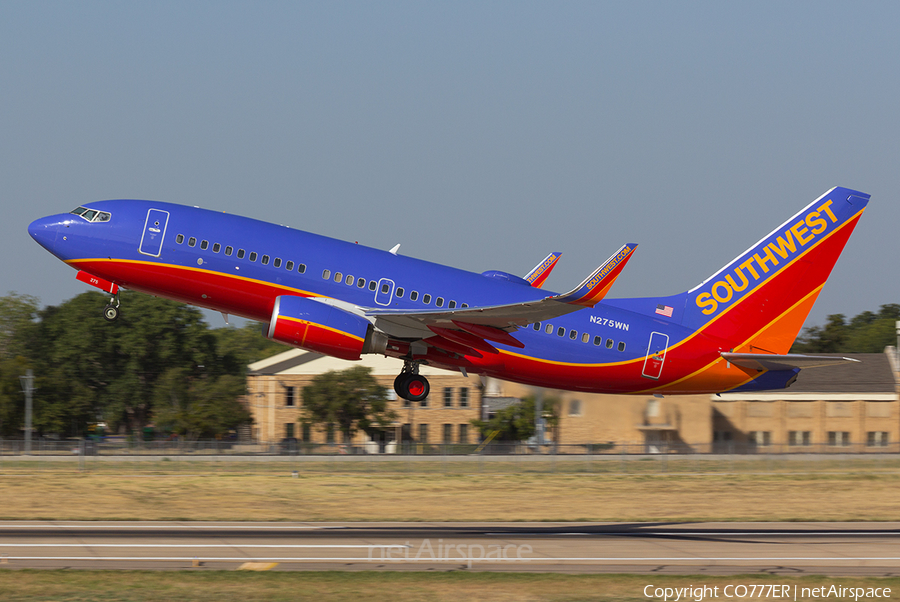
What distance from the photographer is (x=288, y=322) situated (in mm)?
30609

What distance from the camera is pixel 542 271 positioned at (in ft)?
124

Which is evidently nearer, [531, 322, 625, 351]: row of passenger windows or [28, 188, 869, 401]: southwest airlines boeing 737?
[28, 188, 869, 401]: southwest airlines boeing 737

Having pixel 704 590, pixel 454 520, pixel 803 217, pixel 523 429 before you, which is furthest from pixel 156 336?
pixel 704 590

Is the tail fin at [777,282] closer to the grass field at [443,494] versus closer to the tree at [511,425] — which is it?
the grass field at [443,494]

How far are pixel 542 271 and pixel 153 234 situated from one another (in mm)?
14698

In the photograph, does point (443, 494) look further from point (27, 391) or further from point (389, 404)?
point (27, 391)

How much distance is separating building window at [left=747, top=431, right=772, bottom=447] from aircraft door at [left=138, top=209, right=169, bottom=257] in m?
34.4

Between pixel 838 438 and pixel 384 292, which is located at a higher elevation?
pixel 384 292

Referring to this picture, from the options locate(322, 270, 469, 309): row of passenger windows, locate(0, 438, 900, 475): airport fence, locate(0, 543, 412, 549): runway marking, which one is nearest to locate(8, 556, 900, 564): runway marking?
locate(0, 543, 412, 549): runway marking

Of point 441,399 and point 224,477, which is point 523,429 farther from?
point 224,477

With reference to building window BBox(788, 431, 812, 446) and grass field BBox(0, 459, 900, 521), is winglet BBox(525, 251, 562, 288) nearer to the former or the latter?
grass field BBox(0, 459, 900, 521)

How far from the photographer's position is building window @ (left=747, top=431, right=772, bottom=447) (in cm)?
5272

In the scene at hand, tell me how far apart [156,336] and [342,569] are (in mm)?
82895

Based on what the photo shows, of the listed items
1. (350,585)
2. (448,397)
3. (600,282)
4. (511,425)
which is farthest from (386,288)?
(448,397)
